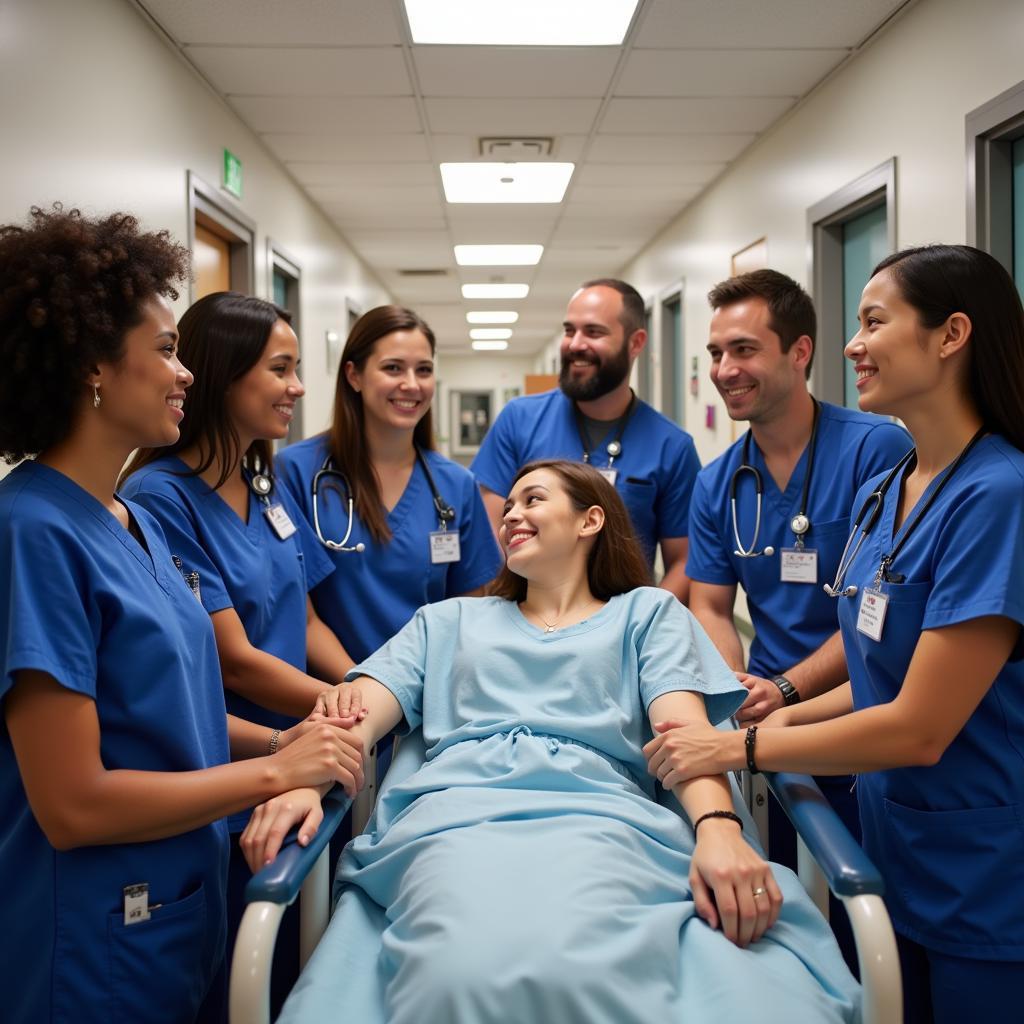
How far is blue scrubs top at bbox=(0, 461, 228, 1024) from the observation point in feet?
3.61

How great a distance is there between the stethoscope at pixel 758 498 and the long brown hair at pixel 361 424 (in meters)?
0.76

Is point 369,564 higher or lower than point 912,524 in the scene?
lower

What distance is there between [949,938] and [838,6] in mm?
2812

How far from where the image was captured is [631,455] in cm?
269

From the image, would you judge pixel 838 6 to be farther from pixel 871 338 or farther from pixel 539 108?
pixel 871 338

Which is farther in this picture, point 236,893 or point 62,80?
point 62,80

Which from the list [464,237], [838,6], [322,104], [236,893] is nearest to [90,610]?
[236,893]

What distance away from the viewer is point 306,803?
1.34 m

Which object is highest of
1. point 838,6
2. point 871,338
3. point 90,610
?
point 838,6

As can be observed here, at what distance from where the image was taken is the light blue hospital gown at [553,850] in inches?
43.1

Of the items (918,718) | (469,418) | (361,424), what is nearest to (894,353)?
(918,718)

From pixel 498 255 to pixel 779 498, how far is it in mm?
5883

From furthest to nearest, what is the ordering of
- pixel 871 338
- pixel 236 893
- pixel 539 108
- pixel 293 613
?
1. pixel 539 108
2. pixel 293 613
3. pixel 236 893
4. pixel 871 338

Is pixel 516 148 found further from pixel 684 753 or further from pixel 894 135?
pixel 684 753
